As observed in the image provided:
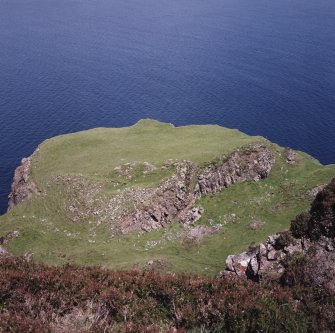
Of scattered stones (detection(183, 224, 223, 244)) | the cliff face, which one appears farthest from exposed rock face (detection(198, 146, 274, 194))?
the cliff face

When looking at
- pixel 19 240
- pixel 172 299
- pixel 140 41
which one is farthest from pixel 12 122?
pixel 172 299

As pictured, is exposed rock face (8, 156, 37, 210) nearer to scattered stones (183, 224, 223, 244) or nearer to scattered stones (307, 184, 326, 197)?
scattered stones (183, 224, 223, 244)

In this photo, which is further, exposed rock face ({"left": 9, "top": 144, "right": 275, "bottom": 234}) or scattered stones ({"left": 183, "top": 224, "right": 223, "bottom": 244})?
exposed rock face ({"left": 9, "top": 144, "right": 275, "bottom": 234})

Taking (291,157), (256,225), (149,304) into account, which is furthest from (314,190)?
(149,304)

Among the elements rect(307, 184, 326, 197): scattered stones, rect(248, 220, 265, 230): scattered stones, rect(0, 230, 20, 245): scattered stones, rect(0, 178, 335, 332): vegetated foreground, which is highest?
rect(0, 178, 335, 332): vegetated foreground

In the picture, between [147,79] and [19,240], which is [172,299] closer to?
[19,240]

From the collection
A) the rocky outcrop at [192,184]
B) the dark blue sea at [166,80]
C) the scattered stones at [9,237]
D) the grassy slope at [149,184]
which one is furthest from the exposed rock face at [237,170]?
the dark blue sea at [166,80]
